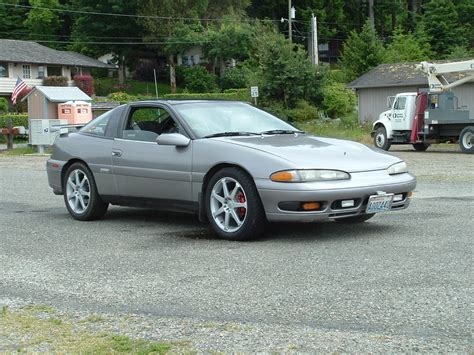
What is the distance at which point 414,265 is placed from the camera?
5.46 meters

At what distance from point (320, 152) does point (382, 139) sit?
792 inches

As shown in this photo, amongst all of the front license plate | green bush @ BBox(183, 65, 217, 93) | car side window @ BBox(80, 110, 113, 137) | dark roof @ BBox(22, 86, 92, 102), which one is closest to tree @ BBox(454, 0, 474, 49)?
green bush @ BBox(183, 65, 217, 93)

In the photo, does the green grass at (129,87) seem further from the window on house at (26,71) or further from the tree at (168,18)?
the window on house at (26,71)

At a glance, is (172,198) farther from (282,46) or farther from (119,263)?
(282,46)

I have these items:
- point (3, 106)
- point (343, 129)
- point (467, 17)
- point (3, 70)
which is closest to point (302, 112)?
point (343, 129)

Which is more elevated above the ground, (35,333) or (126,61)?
(126,61)

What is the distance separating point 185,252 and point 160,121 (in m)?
2.29

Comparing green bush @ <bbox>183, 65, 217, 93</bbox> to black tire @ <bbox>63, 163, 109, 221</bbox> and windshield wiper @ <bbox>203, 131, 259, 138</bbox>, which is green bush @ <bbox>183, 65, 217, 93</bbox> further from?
windshield wiper @ <bbox>203, 131, 259, 138</bbox>

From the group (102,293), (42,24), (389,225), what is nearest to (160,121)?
(389,225)

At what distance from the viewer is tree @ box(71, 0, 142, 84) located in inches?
2697

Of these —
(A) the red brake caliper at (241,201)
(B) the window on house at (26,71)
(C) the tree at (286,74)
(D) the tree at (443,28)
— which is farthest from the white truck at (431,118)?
(B) the window on house at (26,71)

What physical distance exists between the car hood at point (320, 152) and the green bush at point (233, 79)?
55159 mm

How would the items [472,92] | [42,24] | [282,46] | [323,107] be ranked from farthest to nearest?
1. [42,24]
2. [323,107]
3. [282,46]
4. [472,92]

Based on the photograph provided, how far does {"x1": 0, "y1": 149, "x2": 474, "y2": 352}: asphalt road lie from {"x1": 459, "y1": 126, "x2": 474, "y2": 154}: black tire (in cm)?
1534
